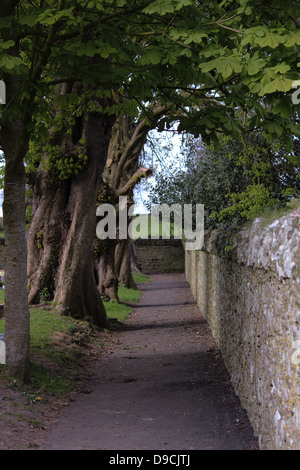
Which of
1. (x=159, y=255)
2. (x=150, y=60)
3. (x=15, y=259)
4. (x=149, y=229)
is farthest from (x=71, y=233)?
(x=149, y=229)

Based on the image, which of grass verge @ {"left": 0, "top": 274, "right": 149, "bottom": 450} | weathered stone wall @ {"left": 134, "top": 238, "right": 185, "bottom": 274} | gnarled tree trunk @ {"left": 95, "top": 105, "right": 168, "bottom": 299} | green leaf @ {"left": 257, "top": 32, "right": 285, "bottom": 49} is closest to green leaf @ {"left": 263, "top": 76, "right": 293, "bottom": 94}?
green leaf @ {"left": 257, "top": 32, "right": 285, "bottom": 49}

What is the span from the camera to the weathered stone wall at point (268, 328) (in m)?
4.60

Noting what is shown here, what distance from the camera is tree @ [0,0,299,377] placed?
6.32 meters

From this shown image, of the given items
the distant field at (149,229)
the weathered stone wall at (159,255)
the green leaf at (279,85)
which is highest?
the green leaf at (279,85)

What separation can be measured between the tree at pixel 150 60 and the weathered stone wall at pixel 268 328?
1.56 m

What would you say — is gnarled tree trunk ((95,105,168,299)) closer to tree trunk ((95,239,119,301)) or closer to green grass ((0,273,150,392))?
tree trunk ((95,239,119,301))

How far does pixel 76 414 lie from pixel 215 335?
612 cm

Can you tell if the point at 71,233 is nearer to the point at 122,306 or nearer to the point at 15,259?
the point at 122,306

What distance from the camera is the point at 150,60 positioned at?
6.55 m

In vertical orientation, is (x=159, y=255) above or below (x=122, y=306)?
above

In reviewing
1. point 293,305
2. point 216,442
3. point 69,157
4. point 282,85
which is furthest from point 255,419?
point 69,157

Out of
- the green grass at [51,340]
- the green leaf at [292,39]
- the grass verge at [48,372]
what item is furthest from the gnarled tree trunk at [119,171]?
the green leaf at [292,39]

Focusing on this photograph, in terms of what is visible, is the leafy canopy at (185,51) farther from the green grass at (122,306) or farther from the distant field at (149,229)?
the distant field at (149,229)

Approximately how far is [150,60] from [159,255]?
132ft
